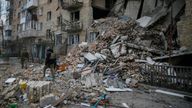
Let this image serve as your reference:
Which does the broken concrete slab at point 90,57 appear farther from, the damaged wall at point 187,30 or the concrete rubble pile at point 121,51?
the damaged wall at point 187,30

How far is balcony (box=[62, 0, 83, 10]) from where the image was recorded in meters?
23.9

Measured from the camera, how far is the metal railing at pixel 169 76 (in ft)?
27.8

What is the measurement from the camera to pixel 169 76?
9227mm

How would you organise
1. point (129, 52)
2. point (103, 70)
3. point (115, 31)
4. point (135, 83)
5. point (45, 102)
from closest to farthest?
point (45, 102), point (135, 83), point (103, 70), point (129, 52), point (115, 31)

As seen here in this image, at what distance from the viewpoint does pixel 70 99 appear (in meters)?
7.66

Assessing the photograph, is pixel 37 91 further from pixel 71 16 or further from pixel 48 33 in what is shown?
pixel 48 33

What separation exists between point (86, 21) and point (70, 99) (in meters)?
16.7

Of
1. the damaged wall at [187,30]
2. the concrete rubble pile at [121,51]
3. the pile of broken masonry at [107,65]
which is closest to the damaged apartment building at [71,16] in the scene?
the concrete rubble pile at [121,51]

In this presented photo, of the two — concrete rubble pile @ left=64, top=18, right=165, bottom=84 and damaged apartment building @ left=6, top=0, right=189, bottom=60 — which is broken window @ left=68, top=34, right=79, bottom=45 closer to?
damaged apartment building @ left=6, top=0, right=189, bottom=60

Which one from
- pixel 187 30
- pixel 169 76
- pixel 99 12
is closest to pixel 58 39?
pixel 99 12

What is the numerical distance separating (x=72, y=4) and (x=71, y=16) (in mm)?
2062

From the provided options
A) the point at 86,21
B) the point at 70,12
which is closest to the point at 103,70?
the point at 86,21

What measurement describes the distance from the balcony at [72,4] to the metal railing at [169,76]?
50.0 feet

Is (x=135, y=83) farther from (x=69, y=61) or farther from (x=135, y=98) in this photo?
(x=69, y=61)
